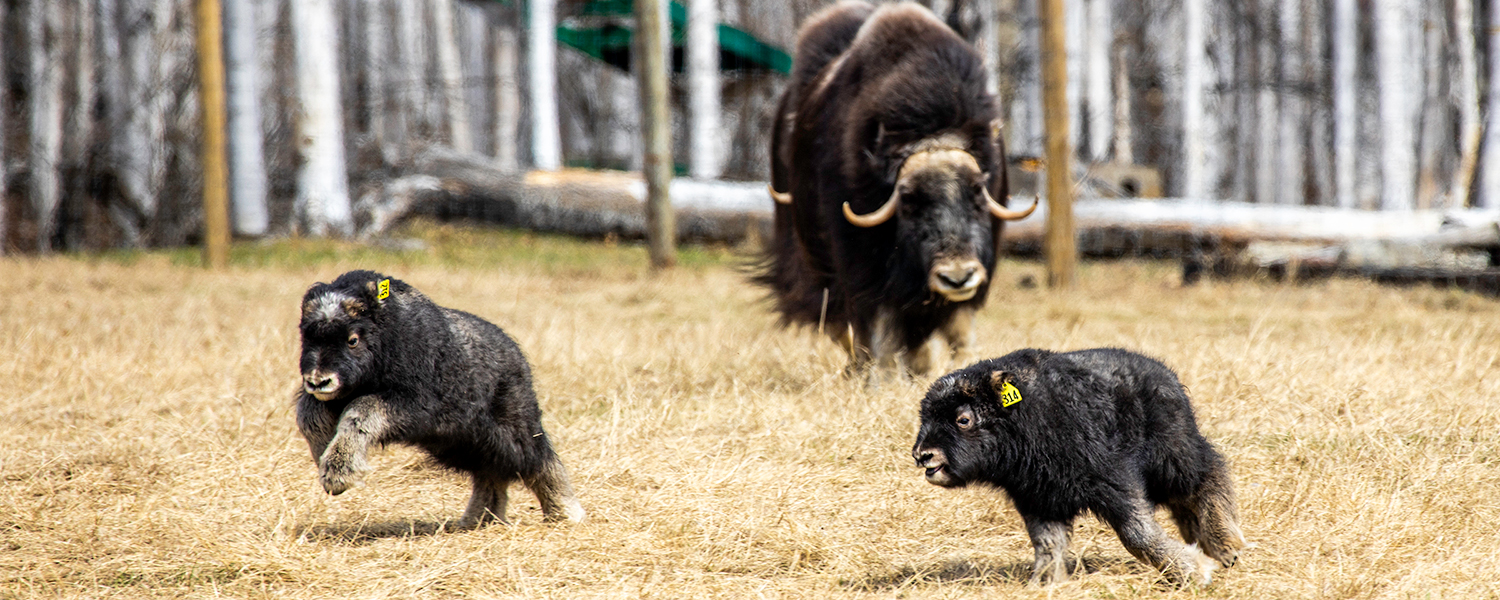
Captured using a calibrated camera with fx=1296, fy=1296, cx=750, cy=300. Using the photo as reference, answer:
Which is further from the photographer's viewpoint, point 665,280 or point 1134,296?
point 665,280

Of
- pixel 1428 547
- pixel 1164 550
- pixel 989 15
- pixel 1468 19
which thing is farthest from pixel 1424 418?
pixel 989 15

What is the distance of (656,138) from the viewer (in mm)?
13156

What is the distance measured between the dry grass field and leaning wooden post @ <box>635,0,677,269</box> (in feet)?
14.2

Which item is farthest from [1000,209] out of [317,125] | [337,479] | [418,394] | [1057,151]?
[317,125]

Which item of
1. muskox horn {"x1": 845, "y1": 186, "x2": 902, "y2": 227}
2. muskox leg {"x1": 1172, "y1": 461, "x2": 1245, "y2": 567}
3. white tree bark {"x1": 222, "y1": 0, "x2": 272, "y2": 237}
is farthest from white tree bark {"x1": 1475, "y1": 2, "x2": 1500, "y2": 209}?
white tree bark {"x1": 222, "y1": 0, "x2": 272, "y2": 237}

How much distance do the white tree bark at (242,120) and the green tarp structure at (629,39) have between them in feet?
34.4

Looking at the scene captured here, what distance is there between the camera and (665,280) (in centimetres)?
1248

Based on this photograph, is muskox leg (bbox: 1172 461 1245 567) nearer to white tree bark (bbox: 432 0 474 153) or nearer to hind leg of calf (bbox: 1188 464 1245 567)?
hind leg of calf (bbox: 1188 464 1245 567)

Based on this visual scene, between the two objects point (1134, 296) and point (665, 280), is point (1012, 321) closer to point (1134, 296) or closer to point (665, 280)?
point (1134, 296)

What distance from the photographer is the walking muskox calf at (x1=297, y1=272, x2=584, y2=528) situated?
12.4 ft

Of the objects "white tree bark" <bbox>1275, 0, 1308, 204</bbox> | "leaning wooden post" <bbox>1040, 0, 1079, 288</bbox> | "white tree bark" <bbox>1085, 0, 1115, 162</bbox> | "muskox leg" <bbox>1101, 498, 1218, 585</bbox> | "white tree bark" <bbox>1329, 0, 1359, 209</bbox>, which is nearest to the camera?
"muskox leg" <bbox>1101, 498, 1218, 585</bbox>

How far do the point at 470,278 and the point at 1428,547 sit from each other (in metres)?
9.37

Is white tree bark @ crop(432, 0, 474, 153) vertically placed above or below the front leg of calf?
above

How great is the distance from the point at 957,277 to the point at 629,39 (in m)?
19.6
